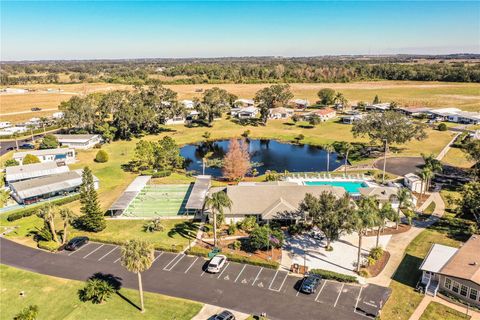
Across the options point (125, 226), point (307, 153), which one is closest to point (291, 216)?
point (125, 226)

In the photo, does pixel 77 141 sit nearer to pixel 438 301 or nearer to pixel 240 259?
pixel 240 259

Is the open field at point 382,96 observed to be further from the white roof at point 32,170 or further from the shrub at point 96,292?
the shrub at point 96,292

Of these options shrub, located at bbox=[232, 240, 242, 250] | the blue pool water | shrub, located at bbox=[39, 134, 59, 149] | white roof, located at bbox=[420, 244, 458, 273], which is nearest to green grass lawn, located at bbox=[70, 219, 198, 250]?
shrub, located at bbox=[232, 240, 242, 250]

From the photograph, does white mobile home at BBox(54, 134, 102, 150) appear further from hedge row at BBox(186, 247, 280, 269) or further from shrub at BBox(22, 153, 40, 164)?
hedge row at BBox(186, 247, 280, 269)

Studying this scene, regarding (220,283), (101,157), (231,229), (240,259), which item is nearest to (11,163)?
(101,157)

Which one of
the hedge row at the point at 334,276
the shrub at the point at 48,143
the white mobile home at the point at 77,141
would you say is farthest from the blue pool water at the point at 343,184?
the shrub at the point at 48,143

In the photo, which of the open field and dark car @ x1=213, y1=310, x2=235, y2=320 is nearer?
dark car @ x1=213, y1=310, x2=235, y2=320
